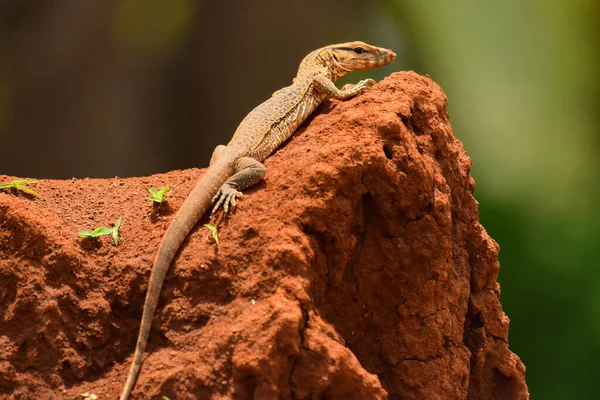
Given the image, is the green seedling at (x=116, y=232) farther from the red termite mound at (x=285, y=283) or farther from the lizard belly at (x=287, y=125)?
the lizard belly at (x=287, y=125)

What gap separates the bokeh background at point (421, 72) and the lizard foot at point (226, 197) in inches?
150

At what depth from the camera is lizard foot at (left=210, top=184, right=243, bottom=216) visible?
4824mm

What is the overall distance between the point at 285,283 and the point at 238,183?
106 centimetres

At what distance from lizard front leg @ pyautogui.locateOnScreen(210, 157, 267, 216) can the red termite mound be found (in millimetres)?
89

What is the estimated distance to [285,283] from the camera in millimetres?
4191

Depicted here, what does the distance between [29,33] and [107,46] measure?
90cm

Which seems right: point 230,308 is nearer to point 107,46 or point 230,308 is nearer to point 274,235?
point 274,235

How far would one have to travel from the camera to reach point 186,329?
14.3 ft

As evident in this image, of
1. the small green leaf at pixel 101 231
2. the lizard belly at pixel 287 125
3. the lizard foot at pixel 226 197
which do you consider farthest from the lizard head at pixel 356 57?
the small green leaf at pixel 101 231

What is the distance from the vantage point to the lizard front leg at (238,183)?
487 centimetres

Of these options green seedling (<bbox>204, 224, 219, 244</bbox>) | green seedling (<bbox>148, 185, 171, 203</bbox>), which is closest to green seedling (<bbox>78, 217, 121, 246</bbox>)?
green seedling (<bbox>148, 185, 171, 203</bbox>)

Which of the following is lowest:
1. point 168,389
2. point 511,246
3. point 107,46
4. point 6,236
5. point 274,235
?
point 168,389

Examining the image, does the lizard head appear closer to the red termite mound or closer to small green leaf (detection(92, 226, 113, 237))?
the red termite mound

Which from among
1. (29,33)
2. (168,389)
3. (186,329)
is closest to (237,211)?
(186,329)
